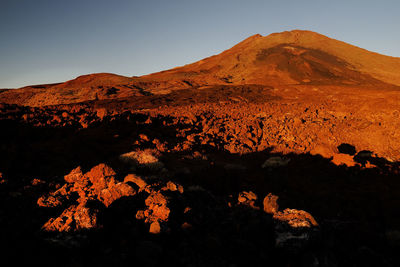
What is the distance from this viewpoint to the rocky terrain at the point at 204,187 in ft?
8.87

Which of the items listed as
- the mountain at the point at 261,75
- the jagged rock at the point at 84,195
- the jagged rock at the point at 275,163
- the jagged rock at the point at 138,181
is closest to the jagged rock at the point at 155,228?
the jagged rock at the point at 84,195

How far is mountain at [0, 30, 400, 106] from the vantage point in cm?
2431

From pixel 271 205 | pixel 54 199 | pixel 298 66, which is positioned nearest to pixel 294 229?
pixel 271 205

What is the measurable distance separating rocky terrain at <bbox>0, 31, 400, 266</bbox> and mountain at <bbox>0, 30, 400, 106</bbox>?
49.7ft

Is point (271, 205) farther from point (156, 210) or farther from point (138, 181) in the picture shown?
point (138, 181)

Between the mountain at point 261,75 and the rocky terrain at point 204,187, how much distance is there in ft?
49.7

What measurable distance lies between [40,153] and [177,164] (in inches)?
132

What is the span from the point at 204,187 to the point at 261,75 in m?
28.8

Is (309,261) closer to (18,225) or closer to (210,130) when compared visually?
(18,225)

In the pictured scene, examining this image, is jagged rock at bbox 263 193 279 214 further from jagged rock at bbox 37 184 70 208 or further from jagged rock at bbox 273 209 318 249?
jagged rock at bbox 37 184 70 208

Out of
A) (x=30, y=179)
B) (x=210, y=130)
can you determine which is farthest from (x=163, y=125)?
(x=30, y=179)

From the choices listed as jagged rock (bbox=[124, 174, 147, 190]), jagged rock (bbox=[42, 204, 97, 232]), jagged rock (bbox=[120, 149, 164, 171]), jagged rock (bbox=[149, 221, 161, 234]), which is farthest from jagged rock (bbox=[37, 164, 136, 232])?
jagged rock (bbox=[120, 149, 164, 171])

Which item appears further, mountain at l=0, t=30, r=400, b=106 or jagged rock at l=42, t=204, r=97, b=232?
mountain at l=0, t=30, r=400, b=106

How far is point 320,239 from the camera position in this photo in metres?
2.98
